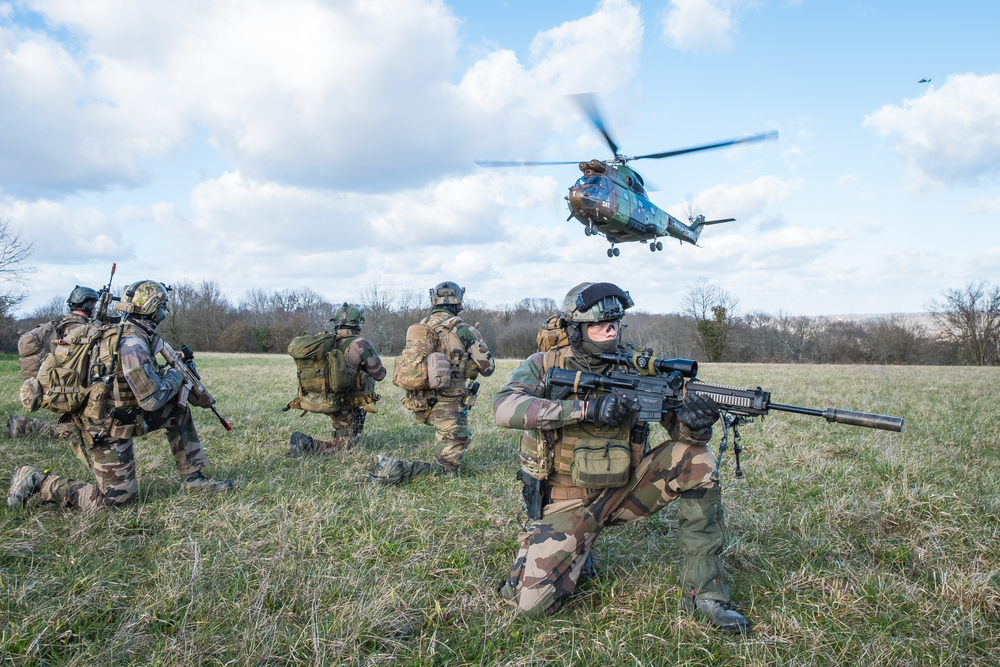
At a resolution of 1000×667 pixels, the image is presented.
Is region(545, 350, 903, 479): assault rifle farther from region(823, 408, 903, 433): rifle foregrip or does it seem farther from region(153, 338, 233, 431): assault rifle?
region(153, 338, 233, 431): assault rifle

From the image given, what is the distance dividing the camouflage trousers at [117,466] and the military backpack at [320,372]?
5.52ft

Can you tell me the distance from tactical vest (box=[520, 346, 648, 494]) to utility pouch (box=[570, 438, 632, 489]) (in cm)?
18

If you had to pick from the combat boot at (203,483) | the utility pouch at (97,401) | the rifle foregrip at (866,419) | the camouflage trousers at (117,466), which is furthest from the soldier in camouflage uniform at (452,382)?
the rifle foregrip at (866,419)

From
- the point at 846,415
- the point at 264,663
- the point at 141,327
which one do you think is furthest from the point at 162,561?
the point at 846,415

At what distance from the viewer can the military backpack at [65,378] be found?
5312 millimetres

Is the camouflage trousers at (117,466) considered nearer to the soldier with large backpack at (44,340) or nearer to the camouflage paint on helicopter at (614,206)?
the soldier with large backpack at (44,340)

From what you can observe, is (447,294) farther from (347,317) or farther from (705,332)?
(705,332)

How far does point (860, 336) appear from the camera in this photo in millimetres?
46219

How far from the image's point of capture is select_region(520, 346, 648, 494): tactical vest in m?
4.01

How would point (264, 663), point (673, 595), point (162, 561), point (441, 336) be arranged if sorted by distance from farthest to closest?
point (441, 336), point (162, 561), point (673, 595), point (264, 663)

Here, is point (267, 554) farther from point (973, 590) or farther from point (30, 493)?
point (973, 590)

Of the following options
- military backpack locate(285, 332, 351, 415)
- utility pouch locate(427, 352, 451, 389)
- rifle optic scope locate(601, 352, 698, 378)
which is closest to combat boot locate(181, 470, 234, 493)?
military backpack locate(285, 332, 351, 415)

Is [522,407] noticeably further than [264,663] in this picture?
Yes

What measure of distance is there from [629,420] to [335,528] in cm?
250
